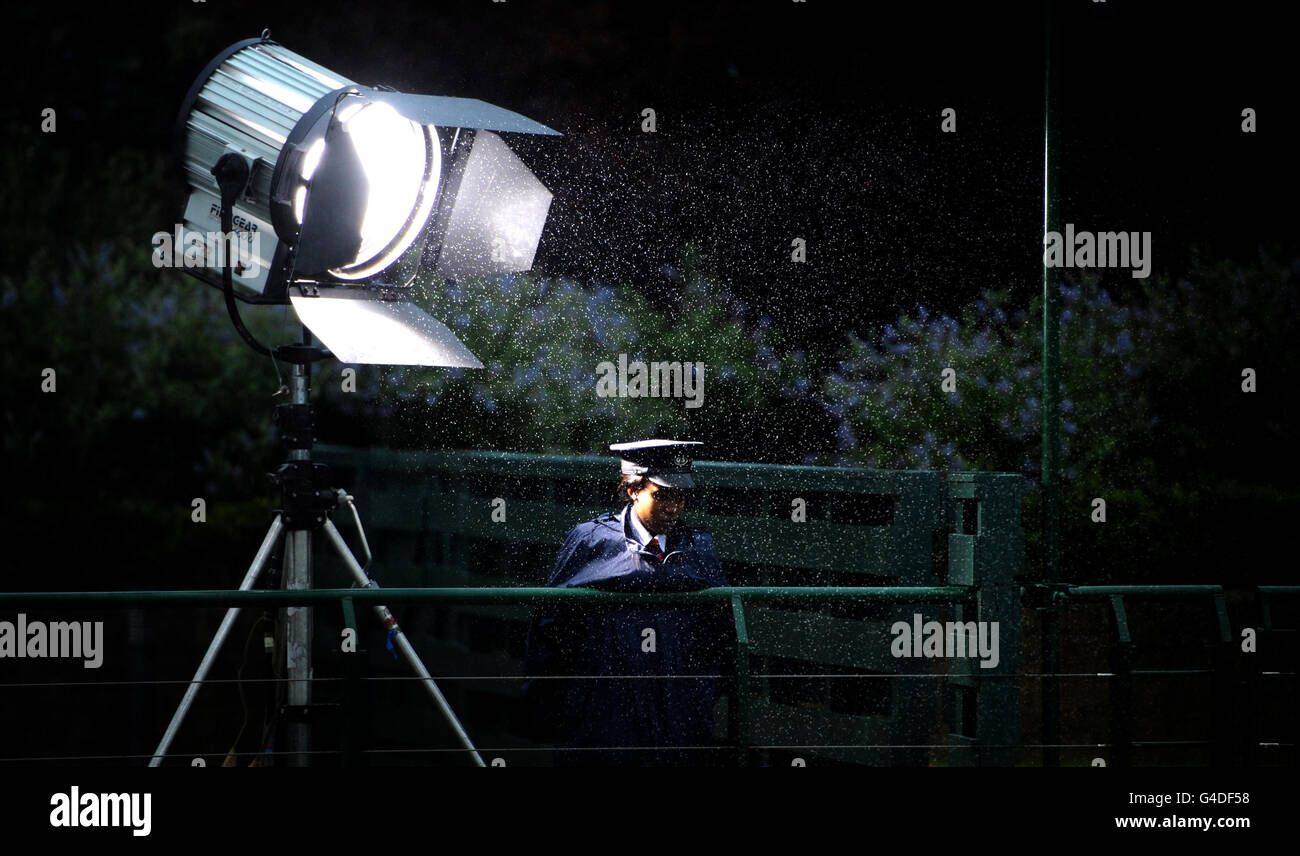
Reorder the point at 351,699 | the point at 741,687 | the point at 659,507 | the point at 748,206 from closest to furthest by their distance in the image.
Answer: the point at 351,699 < the point at 741,687 < the point at 659,507 < the point at 748,206

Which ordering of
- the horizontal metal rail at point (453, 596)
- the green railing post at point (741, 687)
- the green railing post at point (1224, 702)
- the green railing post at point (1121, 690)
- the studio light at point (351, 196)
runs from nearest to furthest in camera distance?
the horizontal metal rail at point (453, 596), the studio light at point (351, 196), the green railing post at point (741, 687), the green railing post at point (1121, 690), the green railing post at point (1224, 702)

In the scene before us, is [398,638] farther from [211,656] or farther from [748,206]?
[748,206]

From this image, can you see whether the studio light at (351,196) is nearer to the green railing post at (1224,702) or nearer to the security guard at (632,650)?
the security guard at (632,650)

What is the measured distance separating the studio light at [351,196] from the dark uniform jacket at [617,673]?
2.71 ft

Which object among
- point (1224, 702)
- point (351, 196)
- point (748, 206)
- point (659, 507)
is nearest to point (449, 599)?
point (659, 507)

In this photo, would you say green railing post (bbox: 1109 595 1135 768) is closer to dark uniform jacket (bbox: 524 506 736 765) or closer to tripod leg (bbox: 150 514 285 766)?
dark uniform jacket (bbox: 524 506 736 765)

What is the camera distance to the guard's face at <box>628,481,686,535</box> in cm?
497

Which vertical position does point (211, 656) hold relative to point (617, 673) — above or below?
above

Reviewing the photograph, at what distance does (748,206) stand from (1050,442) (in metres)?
4.59

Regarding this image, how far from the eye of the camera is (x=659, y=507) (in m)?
4.99

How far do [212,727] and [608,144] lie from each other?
14.8 ft

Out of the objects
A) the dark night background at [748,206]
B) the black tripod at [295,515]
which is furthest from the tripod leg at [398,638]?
the dark night background at [748,206]

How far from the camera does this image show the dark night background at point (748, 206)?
7.16 meters
